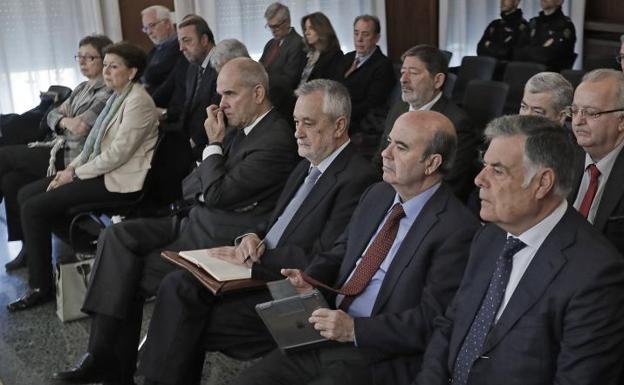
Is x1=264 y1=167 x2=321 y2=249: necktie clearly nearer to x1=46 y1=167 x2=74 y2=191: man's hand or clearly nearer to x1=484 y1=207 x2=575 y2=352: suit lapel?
x1=484 y1=207 x2=575 y2=352: suit lapel

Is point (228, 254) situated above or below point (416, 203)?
below

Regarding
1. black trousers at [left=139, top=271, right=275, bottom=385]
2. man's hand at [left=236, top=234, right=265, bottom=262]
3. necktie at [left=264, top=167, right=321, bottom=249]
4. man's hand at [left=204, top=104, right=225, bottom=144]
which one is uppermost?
man's hand at [left=204, top=104, right=225, bottom=144]

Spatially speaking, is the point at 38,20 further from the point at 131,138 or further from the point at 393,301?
the point at 393,301

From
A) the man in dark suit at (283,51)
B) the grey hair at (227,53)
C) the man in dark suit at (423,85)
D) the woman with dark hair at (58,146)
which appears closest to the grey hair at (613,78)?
the man in dark suit at (423,85)

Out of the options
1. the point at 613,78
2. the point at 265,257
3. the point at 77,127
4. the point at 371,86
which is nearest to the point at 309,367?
the point at 265,257

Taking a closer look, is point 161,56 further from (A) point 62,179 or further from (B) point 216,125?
(B) point 216,125

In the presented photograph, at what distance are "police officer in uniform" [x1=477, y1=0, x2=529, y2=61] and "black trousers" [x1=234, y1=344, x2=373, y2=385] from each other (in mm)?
5812

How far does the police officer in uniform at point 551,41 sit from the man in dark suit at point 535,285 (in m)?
5.38

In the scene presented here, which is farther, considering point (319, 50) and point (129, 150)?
point (319, 50)

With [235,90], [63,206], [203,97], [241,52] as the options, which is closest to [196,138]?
[203,97]

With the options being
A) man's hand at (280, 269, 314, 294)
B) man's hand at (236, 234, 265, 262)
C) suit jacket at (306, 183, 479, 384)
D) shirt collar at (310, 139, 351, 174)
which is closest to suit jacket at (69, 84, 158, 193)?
man's hand at (236, 234, 265, 262)

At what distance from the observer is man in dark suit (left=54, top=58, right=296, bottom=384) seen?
10.9 feet

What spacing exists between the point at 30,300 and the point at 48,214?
470mm

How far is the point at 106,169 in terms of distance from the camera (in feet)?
13.8
